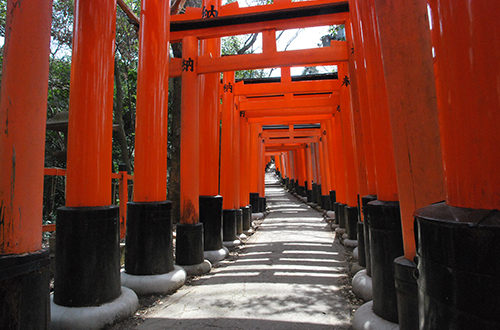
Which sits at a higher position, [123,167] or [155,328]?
[123,167]

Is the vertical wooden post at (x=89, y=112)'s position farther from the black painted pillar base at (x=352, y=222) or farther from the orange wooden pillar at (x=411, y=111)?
the black painted pillar base at (x=352, y=222)

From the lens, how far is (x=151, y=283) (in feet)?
12.0

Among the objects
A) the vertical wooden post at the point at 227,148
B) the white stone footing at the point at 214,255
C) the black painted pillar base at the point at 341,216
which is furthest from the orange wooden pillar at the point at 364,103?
the black painted pillar base at the point at 341,216

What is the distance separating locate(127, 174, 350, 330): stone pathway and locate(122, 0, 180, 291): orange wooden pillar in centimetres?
58

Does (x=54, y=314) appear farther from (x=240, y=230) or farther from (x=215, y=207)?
(x=240, y=230)

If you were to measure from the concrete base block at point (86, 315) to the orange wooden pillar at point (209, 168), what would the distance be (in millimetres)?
2651

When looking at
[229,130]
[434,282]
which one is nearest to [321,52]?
[229,130]

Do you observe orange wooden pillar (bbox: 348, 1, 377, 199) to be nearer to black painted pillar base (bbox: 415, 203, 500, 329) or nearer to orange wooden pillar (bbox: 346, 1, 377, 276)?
orange wooden pillar (bbox: 346, 1, 377, 276)

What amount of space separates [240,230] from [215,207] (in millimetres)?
2578

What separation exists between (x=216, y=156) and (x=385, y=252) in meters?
3.97

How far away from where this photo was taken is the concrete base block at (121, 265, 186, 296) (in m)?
3.63

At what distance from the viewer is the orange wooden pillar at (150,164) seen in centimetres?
380

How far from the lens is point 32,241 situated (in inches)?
78.9

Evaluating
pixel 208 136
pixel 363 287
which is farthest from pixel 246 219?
pixel 363 287
